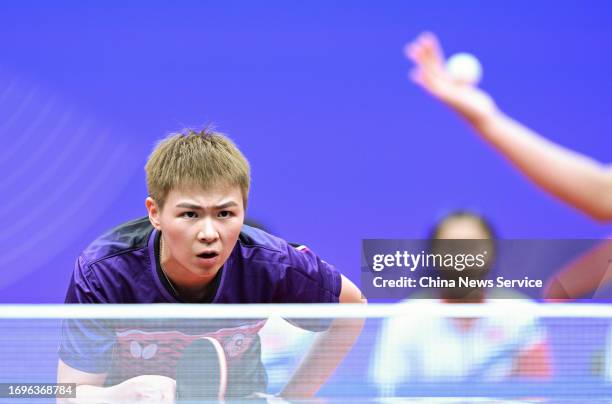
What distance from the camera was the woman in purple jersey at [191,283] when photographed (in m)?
1.90

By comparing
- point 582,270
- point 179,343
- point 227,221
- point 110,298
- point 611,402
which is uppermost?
point 582,270

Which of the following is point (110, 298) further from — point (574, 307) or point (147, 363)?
point (574, 307)

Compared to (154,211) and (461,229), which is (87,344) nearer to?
(154,211)

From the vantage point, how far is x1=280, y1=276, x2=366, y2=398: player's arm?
1.95 m

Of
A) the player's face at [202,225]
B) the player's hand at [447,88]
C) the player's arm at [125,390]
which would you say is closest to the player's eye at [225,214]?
the player's face at [202,225]

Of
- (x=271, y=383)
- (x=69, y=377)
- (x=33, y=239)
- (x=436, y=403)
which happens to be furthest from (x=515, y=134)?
(x=33, y=239)

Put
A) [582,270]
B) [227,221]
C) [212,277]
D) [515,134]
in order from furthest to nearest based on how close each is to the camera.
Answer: [582,270]
[212,277]
[227,221]
[515,134]

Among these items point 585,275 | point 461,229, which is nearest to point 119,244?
point 461,229

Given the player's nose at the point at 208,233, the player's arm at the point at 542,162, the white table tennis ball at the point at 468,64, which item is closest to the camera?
the player's arm at the point at 542,162

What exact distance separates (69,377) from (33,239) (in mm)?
2152

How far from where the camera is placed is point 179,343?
74.9 inches

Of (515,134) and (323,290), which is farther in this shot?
(323,290)

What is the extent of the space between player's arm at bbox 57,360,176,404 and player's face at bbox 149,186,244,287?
53 centimetres

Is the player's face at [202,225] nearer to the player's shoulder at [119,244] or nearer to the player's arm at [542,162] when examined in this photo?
the player's shoulder at [119,244]
